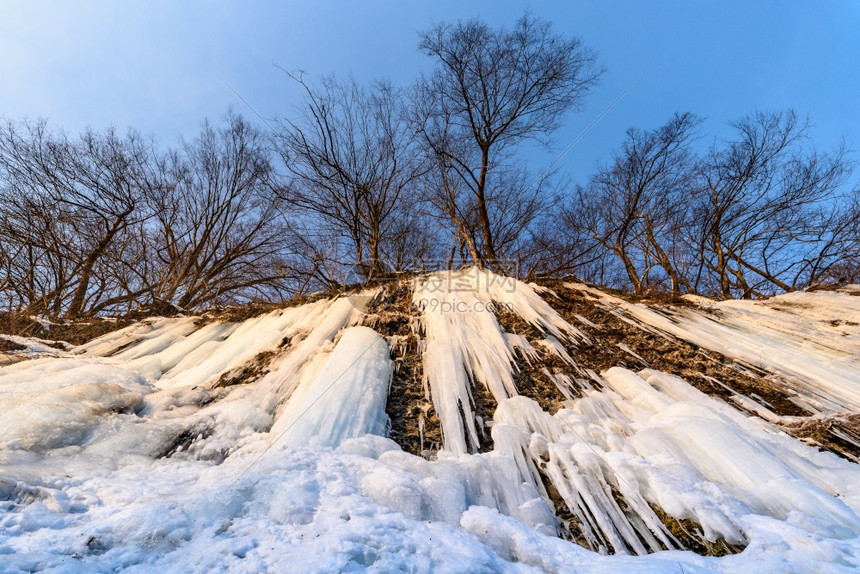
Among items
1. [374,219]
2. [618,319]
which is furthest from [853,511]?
[374,219]

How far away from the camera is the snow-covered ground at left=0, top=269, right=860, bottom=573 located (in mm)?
1340

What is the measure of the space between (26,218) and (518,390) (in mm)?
10374

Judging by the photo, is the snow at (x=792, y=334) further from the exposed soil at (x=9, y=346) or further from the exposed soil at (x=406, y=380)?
the exposed soil at (x=9, y=346)

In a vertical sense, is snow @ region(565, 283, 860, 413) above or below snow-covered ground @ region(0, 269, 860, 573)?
above

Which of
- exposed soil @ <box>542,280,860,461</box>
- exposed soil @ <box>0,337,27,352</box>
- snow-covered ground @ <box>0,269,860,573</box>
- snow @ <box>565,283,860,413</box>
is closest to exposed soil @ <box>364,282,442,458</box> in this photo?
snow-covered ground @ <box>0,269,860,573</box>

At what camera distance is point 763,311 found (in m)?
4.02

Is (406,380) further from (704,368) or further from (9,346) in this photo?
(9,346)

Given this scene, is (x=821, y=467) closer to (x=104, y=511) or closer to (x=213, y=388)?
(x=104, y=511)

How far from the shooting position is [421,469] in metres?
2.05

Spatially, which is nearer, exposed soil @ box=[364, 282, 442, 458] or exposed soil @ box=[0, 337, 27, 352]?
exposed soil @ box=[364, 282, 442, 458]

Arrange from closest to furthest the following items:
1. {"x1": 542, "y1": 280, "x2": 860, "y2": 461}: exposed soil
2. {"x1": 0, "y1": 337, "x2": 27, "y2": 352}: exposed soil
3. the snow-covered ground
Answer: the snow-covered ground
{"x1": 542, "y1": 280, "x2": 860, "y2": 461}: exposed soil
{"x1": 0, "y1": 337, "x2": 27, "y2": 352}: exposed soil

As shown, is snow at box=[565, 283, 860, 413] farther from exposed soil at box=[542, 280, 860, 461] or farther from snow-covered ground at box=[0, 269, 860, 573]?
exposed soil at box=[542, 280, 860, 461]

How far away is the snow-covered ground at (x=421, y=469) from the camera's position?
134 cm

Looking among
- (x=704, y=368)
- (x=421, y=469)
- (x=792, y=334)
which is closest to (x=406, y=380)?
(x=421, y=469)
